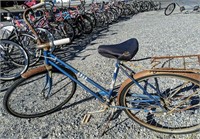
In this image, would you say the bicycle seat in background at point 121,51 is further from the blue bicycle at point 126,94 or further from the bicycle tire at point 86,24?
the bicycle tire at point 86,24

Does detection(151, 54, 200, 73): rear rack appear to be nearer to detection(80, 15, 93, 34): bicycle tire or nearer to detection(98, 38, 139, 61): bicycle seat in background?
detection(98, 38, 139, 61): bicycle seat in background

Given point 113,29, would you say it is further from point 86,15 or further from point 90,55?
point 90,55

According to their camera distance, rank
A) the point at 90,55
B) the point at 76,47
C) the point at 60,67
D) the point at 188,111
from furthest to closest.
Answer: the point at 76,47 < the point at 90,55 < the point at 188,111 < the point at 60,67

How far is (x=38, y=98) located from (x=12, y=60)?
Result: 5.29 feet

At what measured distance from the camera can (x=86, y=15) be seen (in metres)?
7.46

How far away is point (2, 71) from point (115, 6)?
804 cm

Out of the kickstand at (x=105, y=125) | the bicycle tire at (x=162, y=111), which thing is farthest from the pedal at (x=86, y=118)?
the bicycle tire at (x=162, y=111)

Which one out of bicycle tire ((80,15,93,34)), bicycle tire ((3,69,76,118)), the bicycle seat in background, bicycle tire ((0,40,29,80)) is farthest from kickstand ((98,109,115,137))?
bicycle tire ((80,15,93,34))

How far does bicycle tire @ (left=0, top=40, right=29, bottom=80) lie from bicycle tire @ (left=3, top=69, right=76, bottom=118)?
0.87 metres

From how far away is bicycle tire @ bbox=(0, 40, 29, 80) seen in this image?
389 cm

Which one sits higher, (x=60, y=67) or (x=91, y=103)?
(x=60, y=67)

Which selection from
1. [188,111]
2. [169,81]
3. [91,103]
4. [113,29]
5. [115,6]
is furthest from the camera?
[115,6]

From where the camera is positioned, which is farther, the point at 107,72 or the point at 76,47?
the point at 76,47

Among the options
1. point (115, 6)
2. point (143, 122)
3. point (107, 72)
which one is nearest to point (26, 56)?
point (107, 72)
